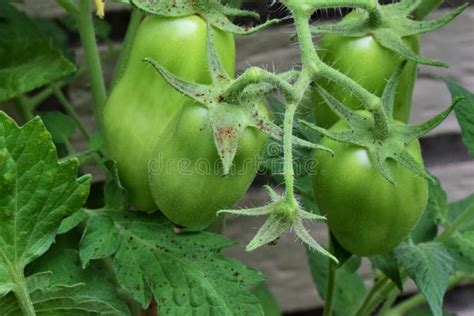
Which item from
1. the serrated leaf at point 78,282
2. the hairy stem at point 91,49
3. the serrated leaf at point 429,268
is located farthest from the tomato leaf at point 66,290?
the serrated leaf at point 429,268

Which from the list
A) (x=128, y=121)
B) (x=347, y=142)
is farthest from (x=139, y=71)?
(x=347, y=142)

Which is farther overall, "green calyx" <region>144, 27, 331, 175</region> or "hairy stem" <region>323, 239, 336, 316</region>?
"hairy stem" <region>323, 239, 336, 316</region>

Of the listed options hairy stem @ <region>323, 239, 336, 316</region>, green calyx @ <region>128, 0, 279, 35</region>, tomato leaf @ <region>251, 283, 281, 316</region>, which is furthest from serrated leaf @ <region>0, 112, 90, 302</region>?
tomato leaf @ <region>251, 283, 281, 316</region>

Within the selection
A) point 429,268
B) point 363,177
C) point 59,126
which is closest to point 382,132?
point 363,177

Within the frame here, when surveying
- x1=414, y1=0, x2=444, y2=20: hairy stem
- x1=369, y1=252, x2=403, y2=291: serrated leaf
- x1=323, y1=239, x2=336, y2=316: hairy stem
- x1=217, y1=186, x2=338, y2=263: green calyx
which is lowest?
x1=323, y1=239, x2=336, y2=316: hairy stem

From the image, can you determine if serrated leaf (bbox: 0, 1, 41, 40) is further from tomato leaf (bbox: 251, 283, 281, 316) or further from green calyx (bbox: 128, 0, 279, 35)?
tomato leaf (bbox: 251, 283, 281, 316)

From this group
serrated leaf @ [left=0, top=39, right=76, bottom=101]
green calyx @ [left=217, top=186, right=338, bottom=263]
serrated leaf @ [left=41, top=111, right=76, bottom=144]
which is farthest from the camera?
serrated leaf @ [left=41, top=111, right=76, bottom=144]
